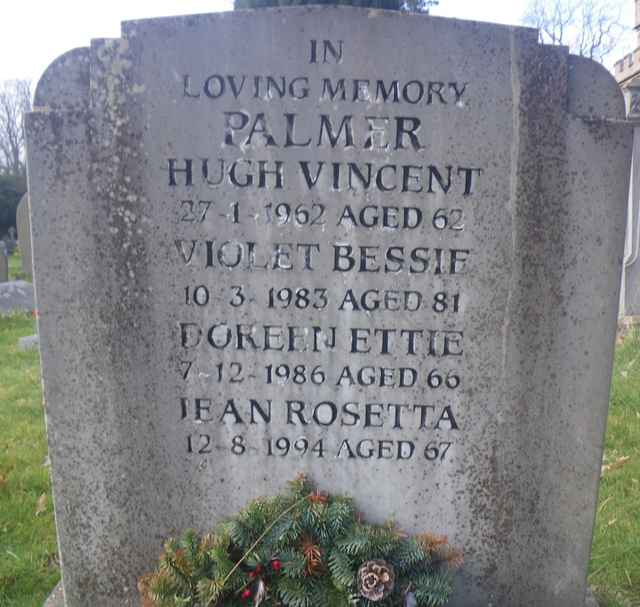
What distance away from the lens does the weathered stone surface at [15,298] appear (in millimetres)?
9555

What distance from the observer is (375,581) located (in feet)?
6.73

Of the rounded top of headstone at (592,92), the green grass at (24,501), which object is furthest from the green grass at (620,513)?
the green grass at (24,501)

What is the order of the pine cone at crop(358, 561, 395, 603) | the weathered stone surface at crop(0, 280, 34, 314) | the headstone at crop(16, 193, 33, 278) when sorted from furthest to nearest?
the headstone at crop(16, 193, 33, 278), the weathered stone surface at crop(0, 280, 34, 314), the pine cone at crop(358, 561, 395, 603)

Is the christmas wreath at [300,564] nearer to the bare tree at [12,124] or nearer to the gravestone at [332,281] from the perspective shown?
the gravestone at [332,281]

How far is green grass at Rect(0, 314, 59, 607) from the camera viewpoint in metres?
2.92

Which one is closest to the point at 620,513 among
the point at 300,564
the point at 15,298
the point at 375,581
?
the point at 375,581

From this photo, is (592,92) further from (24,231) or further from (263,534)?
(24,231)

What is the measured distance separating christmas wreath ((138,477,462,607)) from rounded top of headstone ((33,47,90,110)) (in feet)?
5.49

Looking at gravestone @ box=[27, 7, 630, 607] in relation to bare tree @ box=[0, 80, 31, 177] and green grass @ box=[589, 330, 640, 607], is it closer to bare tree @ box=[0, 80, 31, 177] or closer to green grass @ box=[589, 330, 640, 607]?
green grass @ box=[589, 330, 640, 607]

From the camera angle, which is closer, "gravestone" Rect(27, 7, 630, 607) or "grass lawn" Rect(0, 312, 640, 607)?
"gravestone" Rect(27, 7, 630, 607)

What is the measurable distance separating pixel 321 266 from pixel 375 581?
1142mm

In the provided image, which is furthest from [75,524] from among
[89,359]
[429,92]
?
[429,92]

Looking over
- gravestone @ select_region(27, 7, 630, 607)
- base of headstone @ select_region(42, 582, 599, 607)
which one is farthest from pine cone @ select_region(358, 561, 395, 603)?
base of headstone @ select_region(42, 582, 599, 607)

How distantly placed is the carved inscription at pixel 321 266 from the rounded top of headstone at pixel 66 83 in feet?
1.17
